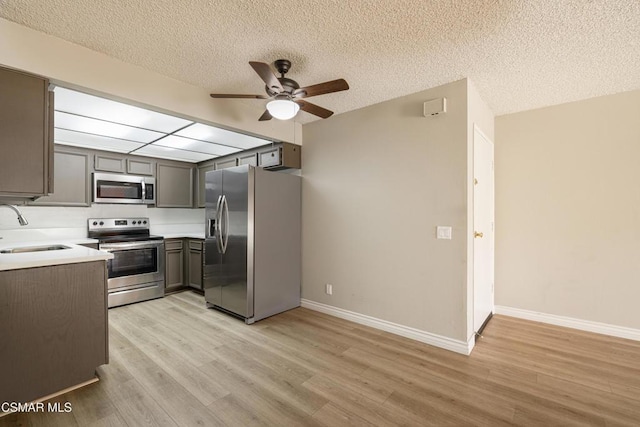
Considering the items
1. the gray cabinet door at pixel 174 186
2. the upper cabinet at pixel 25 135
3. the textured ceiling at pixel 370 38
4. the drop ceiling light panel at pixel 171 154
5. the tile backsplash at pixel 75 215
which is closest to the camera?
the textured ceiling at pixel 370 38

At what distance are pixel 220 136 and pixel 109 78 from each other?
1.37 metres

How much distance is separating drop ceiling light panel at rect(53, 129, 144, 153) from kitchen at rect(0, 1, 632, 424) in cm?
98

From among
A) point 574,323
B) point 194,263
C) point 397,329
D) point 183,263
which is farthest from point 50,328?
point 574,323

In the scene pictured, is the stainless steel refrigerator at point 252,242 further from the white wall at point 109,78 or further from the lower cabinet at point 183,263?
the lower cabinet at point 183,263

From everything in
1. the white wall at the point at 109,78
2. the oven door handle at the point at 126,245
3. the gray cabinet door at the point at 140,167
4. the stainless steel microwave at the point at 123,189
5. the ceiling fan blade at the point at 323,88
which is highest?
the white wall at the point at 109,78

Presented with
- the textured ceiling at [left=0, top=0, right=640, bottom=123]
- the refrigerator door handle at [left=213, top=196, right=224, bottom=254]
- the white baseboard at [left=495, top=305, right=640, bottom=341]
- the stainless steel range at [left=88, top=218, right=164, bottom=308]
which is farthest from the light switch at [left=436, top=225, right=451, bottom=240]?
the stainless steel range at [left=88, top=218, right=164, bottom=308]

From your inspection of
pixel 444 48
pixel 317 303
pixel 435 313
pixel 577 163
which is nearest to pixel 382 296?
pixel 435 313

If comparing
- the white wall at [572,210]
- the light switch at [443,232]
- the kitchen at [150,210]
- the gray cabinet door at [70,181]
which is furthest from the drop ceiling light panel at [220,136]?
the white wall at [572,210]

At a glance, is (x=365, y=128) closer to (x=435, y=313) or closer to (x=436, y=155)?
(x=436, y=155)

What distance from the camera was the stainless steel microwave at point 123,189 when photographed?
4.11m

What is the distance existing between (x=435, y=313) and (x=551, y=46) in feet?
7.64

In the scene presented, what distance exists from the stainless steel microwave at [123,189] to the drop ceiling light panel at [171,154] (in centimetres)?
41

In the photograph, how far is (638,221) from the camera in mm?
2824

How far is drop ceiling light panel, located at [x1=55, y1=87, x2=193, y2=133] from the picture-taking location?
2.42 metres
